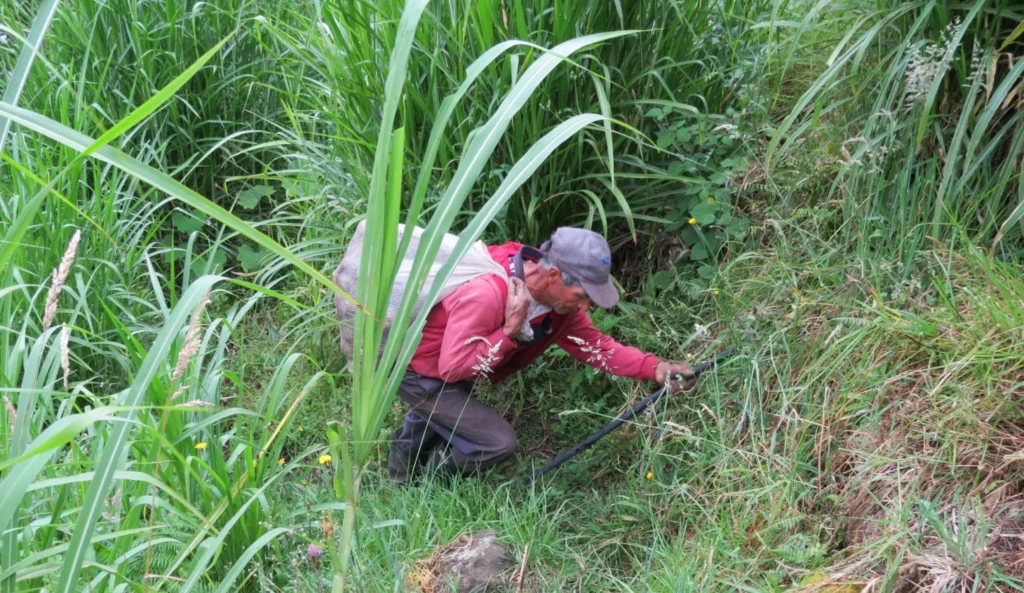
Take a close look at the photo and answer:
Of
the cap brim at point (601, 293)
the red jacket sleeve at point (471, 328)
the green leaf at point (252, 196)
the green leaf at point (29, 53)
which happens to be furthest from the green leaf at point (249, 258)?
the green leaf at point (29, 53)

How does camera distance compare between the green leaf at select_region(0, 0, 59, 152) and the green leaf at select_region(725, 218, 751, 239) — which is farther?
the green leaf at select_region(725, 218, 751, 239)

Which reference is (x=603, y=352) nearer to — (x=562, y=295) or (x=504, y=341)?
(x=562, y=295)

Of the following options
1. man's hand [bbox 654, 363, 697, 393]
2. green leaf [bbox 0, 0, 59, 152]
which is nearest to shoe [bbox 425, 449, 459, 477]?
man's hand [bbox 654, 363, 697, 393]

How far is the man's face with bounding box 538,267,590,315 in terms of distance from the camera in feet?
10.2

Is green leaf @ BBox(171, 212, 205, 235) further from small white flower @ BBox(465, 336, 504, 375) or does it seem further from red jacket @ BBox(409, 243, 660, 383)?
small white flower @ BBox(465, 336, 504, 375)

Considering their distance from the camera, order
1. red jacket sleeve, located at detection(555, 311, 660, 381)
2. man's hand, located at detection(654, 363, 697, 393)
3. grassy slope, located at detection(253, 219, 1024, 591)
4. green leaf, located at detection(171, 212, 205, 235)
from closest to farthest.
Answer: grassy slope, located at detection(253, 219, 1024, 591) → man's hand, located at detection(654, 363, 697, 393) → red jacket sleeve, located at detection(555, 311, 660, 381) → green leaf, located at detection(171, 212, 205, 235)

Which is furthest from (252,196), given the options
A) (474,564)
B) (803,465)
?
(803,465)

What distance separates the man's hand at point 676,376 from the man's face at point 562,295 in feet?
1.10

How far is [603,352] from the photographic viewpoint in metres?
3.33

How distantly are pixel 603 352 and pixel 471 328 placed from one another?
529mm

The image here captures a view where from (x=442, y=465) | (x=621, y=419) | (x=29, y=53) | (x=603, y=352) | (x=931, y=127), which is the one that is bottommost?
(x=442, y=465)

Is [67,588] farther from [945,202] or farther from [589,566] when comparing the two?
[945,202]

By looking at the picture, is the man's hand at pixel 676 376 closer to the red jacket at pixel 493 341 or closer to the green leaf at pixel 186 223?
the red jacket at pixel 493 341

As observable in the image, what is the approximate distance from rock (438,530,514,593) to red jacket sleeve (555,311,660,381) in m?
0.77
